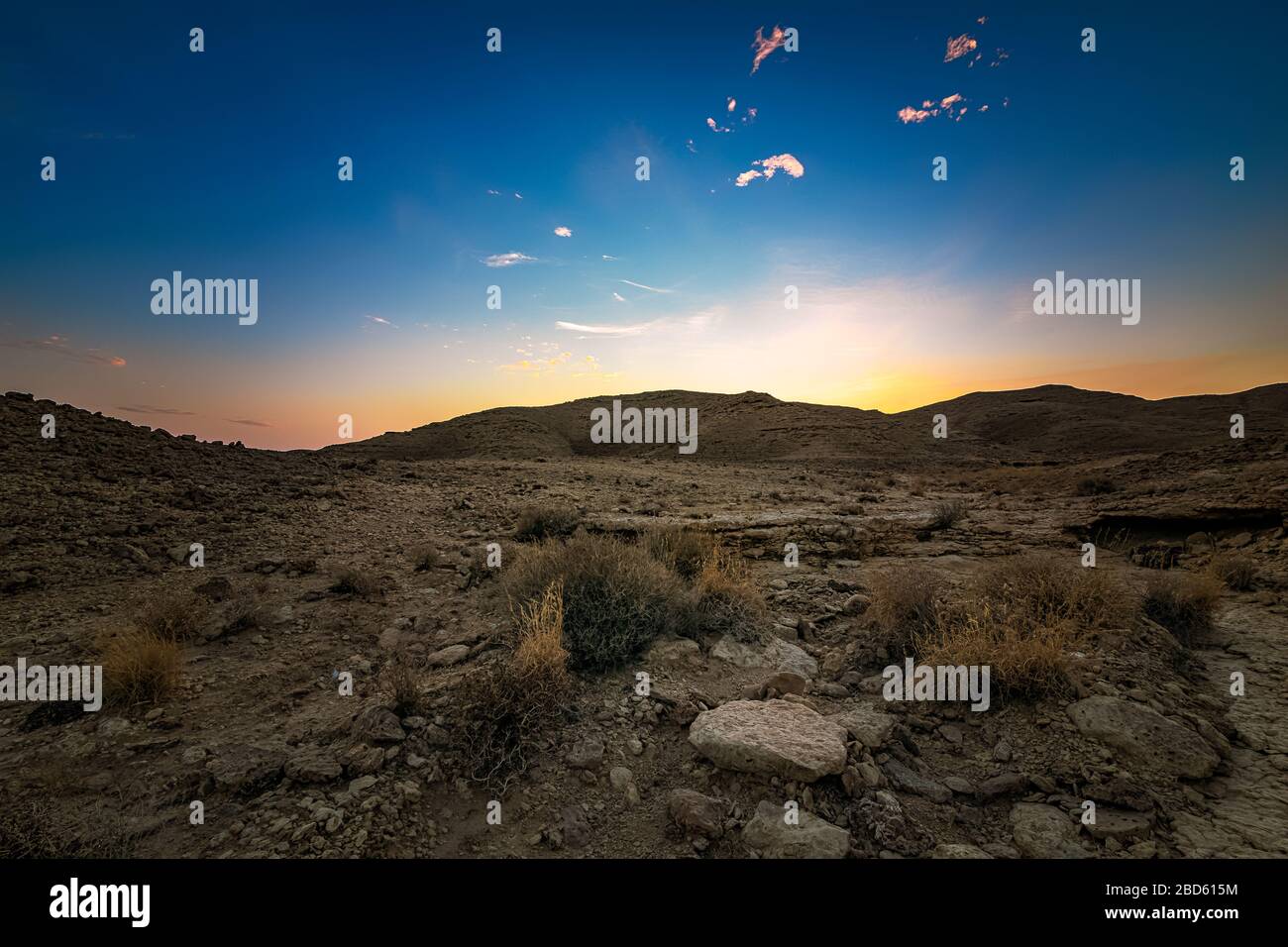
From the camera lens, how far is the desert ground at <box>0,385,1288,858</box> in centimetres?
256

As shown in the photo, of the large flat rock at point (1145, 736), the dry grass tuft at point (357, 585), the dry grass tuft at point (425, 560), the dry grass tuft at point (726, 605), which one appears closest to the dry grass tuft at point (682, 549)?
the dry grass tuft at point (726, 605)

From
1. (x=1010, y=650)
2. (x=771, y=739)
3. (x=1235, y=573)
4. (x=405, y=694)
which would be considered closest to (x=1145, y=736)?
(x=1010, y=650)

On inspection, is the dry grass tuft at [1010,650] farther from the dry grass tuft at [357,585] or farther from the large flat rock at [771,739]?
the dry grass tuft at [357,585]

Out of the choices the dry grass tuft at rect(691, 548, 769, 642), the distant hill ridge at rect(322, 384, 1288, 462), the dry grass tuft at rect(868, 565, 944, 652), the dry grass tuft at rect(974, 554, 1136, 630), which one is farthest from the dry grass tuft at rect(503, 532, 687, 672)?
the distant hill ridge at rect(322, 384, 1288, 462)

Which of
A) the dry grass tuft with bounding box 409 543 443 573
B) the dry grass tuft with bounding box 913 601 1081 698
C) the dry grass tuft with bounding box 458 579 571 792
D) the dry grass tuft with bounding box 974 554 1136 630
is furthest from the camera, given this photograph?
the dry grass tuft with bounding box 409 543 443 573

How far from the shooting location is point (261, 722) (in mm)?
3457

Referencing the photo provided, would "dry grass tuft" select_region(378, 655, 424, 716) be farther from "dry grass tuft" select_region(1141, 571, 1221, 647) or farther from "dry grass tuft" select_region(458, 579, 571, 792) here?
"dry grass tuft" select_region(1141, 571, 1221, 647)

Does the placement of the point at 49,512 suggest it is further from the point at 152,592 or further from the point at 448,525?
the point at 448,525

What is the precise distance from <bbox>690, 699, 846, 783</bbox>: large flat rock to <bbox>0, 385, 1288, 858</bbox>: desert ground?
2cm

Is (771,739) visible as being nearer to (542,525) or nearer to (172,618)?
(172,618)

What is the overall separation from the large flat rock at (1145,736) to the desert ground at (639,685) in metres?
0.01
